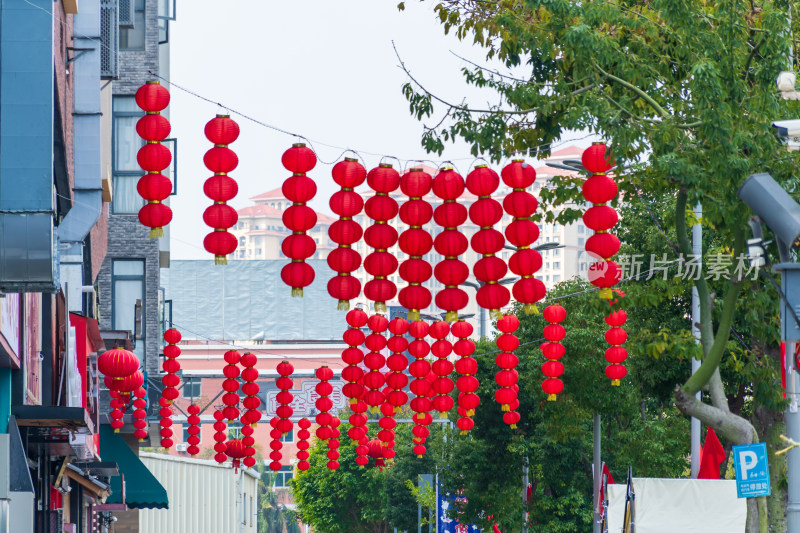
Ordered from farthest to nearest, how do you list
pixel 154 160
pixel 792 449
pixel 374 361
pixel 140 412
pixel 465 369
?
pixel 140 412 < pixel 465 369 < pixel 374 361 < pixel 792 449 < pixel 154 160

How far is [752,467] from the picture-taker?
49.2 ft

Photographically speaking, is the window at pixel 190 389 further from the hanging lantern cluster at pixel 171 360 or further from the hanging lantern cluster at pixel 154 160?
the hanging lantern cluster at pixel 154 160

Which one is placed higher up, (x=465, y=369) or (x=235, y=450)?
(x=465, y=369)

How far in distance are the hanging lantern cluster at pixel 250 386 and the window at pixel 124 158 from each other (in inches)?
327

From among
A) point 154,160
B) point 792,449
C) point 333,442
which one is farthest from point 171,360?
point 792,449

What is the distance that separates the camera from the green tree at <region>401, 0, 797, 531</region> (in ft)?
47.2

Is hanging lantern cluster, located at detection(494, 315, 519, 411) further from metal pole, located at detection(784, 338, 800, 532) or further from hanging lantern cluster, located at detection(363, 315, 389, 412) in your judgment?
metal pole, located at detection(784, 338, 800, 532)

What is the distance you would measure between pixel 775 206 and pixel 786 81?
333 centimetres

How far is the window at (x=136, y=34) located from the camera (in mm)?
33562

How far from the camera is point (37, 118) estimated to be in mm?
10359

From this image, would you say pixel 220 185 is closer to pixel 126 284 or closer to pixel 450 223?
pixel 450 223

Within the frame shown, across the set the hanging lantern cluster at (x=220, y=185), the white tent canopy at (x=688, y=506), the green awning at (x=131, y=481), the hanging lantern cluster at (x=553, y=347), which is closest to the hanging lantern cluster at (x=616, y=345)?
the hanging lantern cluster at (x=553, y=347)

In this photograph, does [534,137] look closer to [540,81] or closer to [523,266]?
[540,81]

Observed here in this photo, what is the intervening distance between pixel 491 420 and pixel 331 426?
359 inches
